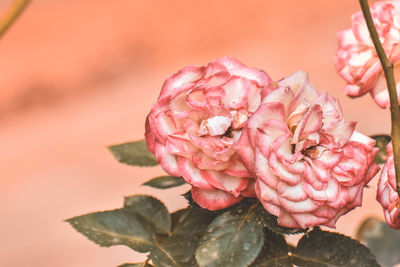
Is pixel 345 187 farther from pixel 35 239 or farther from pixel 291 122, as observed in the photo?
pixel 35 239

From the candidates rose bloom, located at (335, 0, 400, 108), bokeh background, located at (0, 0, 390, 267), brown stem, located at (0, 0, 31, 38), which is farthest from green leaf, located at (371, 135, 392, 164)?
bokeh background, located at (0, 0, 390, 267)

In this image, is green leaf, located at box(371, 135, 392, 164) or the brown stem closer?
the brown stem

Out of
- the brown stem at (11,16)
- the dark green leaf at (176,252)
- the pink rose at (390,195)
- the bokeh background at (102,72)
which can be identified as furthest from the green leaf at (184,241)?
the bokeh background at (102,72)

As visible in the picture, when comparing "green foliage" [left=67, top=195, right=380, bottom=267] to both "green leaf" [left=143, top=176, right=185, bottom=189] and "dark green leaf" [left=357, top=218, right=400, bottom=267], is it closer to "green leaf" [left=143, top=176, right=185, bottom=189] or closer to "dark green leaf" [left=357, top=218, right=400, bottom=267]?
"green leaf" [left=143, top=176, right=185, bottom=189]

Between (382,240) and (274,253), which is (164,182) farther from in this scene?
(382,240)

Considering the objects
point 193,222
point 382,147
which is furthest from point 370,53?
point 193,222
